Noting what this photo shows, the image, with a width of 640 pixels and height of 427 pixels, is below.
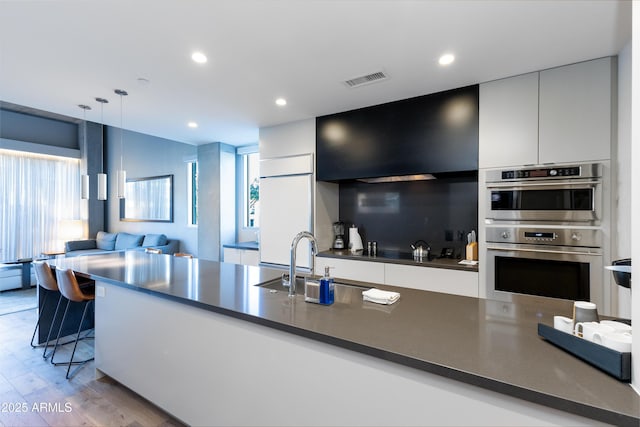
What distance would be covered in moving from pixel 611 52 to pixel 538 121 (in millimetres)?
572

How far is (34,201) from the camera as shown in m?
5.86

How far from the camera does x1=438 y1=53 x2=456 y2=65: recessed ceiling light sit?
7.01 ft

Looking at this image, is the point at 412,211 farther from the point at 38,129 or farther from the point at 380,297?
the point at 38,129

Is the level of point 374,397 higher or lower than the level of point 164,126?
lower

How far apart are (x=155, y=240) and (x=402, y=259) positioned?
490cm

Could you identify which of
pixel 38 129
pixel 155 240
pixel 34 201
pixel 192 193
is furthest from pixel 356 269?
pixel 38 129

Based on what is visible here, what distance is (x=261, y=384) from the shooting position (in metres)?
1.41

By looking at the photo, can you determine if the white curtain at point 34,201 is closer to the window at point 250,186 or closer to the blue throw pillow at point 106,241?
the blue throw pillow at point 106,241

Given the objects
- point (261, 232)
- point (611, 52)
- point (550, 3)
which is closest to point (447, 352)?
point (550, 3)

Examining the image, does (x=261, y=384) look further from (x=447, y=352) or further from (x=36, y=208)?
(x=36, y=208)

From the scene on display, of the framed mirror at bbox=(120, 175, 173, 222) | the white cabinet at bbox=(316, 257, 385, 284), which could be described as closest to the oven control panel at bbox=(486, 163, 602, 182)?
the white cabinet at bbox=(316, 257, 385, 284)

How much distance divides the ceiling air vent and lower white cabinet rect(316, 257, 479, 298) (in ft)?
5.55

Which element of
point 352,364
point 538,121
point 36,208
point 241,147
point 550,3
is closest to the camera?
point 352,364

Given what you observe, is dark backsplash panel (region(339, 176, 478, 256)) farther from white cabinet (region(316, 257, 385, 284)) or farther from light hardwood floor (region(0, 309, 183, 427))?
light hardwood floor (region(0, 309, 183, 427))
